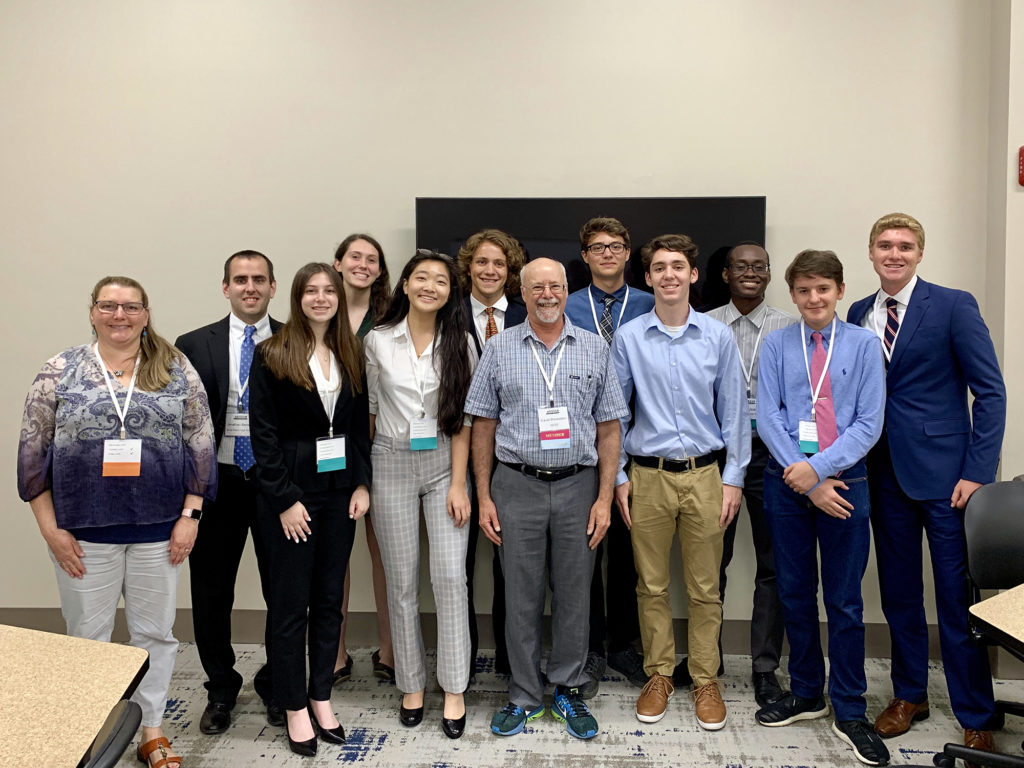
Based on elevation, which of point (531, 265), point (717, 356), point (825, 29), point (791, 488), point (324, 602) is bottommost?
point (324, 602)

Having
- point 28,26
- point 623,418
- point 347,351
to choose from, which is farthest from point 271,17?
point 623,418

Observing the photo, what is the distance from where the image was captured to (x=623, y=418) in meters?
2.75

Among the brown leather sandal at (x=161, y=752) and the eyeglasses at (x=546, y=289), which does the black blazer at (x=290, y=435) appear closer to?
the eyeglasses at (x=546, y=289)

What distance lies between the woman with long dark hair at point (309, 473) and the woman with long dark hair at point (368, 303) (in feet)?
1.27

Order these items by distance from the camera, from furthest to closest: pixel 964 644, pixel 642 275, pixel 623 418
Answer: pixel 642 275 → pixel 623 418 → pixel 964 644

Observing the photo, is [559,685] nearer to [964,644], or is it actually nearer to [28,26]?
[964,644]

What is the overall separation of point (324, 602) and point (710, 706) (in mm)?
1606

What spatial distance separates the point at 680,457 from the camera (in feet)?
8.99

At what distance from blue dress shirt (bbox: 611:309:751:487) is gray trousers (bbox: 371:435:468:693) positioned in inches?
28.5

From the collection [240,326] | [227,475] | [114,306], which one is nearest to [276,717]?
[227,475]

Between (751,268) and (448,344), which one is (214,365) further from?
(751,268)

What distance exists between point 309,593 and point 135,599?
597 mm

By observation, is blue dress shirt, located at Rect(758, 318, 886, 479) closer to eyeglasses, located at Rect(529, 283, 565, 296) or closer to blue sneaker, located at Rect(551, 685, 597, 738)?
eyeglasses, located at Rect(529, 283, 565, 296)

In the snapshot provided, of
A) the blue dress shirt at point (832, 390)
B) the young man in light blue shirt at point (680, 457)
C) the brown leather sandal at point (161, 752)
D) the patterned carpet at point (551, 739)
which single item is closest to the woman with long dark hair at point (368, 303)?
the patterned carpet at point (551, 739)
